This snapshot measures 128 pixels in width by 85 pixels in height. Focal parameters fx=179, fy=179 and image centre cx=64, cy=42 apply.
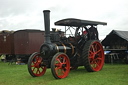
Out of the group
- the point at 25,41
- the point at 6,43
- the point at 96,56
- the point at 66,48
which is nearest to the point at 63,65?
the point at 66,48

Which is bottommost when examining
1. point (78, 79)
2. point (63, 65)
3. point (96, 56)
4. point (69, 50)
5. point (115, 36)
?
point (78, 79)

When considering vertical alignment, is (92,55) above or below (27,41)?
below

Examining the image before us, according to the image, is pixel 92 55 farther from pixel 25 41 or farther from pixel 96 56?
pixel 25 41

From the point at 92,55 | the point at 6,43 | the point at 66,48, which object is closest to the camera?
the point at 66,48

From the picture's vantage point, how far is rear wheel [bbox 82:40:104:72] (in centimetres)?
700

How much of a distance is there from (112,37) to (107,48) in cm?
86

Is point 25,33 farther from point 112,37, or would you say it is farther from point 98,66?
point 98,66

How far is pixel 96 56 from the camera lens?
766 centimetres

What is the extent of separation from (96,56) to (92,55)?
25 centimetres

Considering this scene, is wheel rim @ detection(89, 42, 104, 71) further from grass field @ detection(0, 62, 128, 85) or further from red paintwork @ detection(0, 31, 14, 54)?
red paintwork @ detection(0, 31, 14, 54)

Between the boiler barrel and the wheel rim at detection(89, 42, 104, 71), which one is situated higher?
the boiler barrel

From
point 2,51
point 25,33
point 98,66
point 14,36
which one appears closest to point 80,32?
point 98,66

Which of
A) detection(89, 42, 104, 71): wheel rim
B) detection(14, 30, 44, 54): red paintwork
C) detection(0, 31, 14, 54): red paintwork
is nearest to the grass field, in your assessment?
detection(89, 42, 104, 71): wheel rim

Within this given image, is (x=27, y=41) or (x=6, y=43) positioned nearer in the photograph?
(x=27, y=41)
